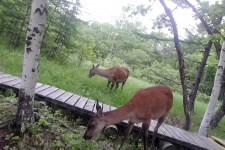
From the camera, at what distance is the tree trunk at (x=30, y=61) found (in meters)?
2.89

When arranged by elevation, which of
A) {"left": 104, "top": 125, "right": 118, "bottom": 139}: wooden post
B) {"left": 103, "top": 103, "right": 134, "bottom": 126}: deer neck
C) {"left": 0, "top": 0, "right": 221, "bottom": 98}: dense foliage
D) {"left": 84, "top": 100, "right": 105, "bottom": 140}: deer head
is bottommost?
{"left": 104, "top": 125, "right": 118, "bottom": 139}: wooden post

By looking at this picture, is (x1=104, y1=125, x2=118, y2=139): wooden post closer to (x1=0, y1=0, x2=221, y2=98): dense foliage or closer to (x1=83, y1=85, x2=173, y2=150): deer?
(x1=83, y1=85, x2=173, y2=150): deer

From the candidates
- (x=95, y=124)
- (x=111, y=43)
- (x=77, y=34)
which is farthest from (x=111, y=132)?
(x=111, y=43)

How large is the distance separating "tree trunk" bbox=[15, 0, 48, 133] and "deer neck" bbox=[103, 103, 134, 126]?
135 cm

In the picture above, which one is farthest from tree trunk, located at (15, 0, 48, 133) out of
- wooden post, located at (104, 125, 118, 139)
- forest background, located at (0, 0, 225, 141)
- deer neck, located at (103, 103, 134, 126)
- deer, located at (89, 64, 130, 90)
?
deer, located at (89, 64, 130, 90)

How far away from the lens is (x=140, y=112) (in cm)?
364

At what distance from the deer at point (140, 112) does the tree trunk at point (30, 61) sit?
110cm

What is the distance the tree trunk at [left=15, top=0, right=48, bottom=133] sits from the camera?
289cm

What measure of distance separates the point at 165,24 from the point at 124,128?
4749 millimetres

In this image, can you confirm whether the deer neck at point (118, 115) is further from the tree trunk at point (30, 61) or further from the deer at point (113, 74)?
the deer at point (113, 74)

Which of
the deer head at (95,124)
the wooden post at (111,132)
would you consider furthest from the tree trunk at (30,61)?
the wooden post at (111,132)

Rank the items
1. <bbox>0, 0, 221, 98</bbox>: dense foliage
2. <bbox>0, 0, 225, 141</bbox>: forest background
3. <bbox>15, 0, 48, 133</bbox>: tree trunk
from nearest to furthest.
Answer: <bbox>15, 0, 48, 133</bbox>: tree trunk, <bbox>0, 0, 225, 141</bbox>: forest background, <bbox>0, 0, 221, 98</bbox>: dense foliage

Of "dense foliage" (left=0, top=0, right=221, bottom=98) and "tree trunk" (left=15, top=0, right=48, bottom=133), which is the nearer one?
"tree trunk" (left=15, top=0, right=48, bottom=133)

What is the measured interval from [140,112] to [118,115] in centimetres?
48
